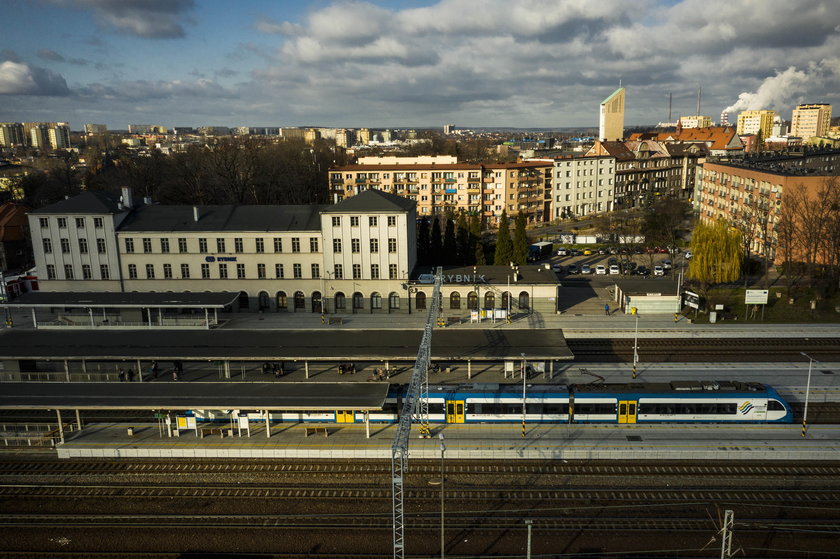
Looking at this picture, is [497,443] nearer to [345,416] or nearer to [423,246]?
[345,416]

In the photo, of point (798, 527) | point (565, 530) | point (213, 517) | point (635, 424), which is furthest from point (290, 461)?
point (798, 527)

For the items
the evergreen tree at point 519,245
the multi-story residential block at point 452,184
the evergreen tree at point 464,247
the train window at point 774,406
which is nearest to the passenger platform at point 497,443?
the train window at point 774,406

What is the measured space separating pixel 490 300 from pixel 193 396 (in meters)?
30.3

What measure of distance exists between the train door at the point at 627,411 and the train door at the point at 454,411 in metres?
9.35

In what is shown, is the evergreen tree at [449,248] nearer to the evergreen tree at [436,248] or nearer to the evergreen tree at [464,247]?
the evergreen tree at [436,248]

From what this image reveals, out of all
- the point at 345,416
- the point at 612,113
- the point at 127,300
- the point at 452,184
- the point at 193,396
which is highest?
the point at 612,113

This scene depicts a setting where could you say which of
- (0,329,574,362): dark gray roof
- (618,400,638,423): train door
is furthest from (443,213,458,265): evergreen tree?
(618,400,638,423): train door

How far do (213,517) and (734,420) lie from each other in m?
29.4

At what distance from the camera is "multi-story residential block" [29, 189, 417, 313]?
188ft

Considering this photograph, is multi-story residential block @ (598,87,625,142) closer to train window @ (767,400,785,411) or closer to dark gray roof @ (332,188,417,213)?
dark gray roof @ (332,188,417,213)

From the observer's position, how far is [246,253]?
58.4 m

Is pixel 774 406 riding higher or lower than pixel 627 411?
higher

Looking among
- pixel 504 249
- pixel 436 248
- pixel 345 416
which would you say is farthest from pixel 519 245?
pixel 345 416

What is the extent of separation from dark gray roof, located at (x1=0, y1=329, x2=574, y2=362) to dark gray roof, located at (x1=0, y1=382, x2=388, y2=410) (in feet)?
14.8
